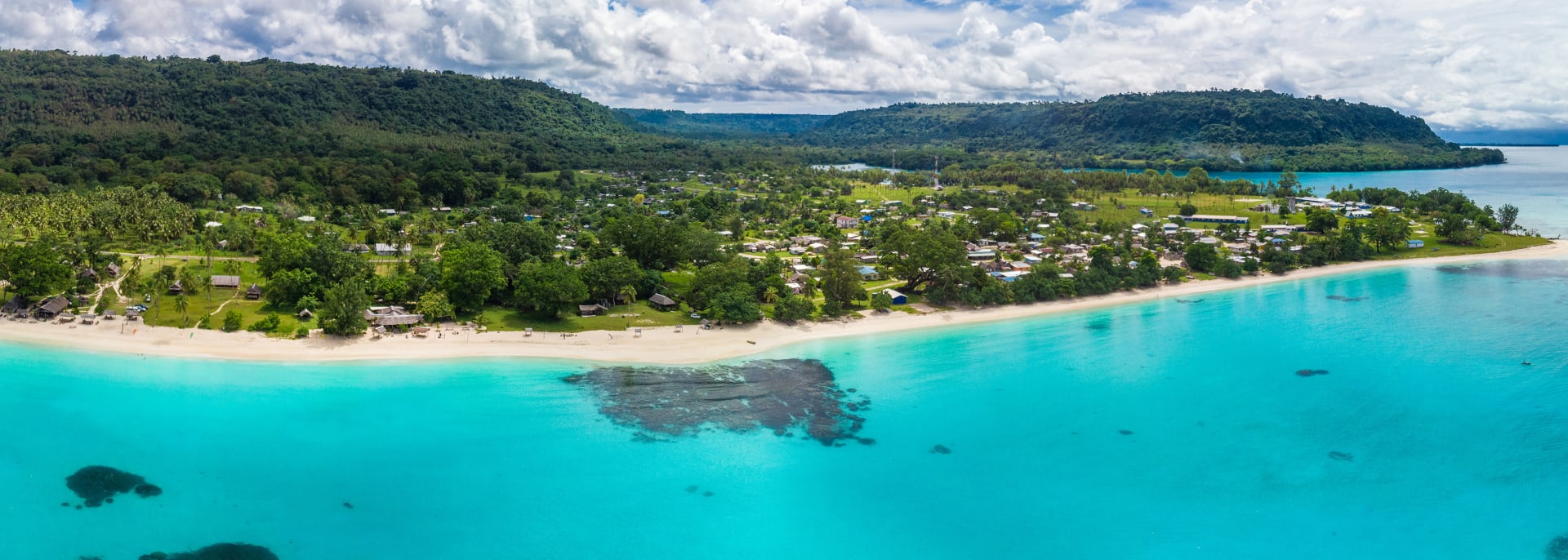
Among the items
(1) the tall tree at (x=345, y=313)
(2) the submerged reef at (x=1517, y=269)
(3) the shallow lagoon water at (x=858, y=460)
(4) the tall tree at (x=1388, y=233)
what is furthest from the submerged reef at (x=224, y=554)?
(4) the tall tree at (x=1388, y=233)

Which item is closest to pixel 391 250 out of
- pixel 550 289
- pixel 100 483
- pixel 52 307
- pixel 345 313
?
pixel 52 307

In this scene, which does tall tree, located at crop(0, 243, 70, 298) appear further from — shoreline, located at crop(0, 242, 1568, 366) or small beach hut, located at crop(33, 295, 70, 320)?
shoreline, located at crop(0, 242, 1568, 366)

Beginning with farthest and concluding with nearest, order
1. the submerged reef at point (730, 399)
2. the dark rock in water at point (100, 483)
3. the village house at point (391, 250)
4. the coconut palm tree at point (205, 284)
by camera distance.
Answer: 1. the village house at point (391, 250)
2. the coconut palm tree at point (205, 284)
3. the submerged reef at point (730, 399)
4. the dark rock in water at point (100, 483)

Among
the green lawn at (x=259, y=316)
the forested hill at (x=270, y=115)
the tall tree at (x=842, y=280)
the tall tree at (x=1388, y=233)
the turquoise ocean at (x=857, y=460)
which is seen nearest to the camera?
the turquoise ocean at (x=857, y=460)

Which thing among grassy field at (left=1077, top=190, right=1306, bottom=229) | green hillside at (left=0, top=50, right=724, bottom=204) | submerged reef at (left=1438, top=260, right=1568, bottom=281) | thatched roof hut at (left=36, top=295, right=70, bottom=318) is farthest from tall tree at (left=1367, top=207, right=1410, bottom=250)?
thatched roof hut at (left=36, top=295, right=70, bottom=318)

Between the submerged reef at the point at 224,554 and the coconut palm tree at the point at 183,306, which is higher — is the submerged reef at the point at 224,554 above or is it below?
below

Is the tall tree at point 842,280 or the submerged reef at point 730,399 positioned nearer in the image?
the submerged reef at point 730,399

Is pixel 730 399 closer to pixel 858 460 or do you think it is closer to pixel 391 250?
pixel 858 460

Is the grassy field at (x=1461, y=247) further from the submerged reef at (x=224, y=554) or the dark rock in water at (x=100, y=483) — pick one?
the dark rock in water at (x=100, y=483)
